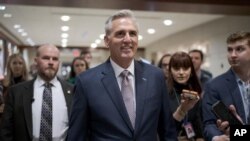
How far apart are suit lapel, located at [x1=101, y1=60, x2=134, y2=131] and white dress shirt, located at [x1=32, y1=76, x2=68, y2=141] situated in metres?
0.96

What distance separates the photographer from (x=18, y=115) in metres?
2.53

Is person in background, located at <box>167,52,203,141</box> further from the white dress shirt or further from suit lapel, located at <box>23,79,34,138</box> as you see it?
suit lapel, located at <box>23,79,34,138</box>

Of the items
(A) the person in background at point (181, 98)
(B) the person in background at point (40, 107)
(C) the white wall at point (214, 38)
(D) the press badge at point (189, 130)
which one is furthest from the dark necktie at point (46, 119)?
(C) the white wall at point (214, 38)

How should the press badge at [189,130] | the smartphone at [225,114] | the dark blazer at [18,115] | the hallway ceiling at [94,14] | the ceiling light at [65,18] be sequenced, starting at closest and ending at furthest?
→ the smartphone at [225,114] < the dark blazer at [18,115] < the press badge at [189,130] < the hallway ceiling at [94,14] < the ceiling light at [65,18]

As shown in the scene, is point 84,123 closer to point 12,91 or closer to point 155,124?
point 155,124

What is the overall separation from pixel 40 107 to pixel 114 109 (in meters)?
1.09

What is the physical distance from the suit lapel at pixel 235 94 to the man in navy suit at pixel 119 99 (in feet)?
1.49

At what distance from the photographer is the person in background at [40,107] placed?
251 cm

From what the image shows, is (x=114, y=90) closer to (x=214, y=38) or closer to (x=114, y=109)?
(x=114, y=109)

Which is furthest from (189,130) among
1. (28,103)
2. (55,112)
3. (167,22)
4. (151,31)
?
(151,31)

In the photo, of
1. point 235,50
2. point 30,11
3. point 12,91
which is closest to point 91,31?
point 30,11

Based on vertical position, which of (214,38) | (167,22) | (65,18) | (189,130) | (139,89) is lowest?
(189,130)

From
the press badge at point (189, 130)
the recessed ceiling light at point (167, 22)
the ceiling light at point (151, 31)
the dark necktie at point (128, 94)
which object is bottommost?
the press badge at point (189, 130)

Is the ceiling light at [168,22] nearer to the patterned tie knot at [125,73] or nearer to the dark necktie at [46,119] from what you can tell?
the dark necktie at [46,119]
